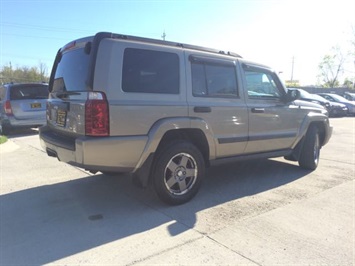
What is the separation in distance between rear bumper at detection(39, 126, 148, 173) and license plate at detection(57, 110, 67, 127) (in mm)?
228

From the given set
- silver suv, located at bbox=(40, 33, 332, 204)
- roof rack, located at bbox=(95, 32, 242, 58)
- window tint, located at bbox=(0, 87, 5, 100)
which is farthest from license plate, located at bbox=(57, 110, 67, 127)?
window tint, located at bbox=(0, 87, 5, 100)

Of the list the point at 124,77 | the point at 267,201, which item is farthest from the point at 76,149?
the point at 267,201

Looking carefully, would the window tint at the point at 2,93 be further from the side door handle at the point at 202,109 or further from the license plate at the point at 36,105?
the side door handle at the point at 202,109

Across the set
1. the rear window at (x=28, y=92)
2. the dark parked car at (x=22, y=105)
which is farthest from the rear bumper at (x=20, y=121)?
the rear window at (x=28, y=92)

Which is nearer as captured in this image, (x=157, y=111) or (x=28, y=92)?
(x=157, y=111)

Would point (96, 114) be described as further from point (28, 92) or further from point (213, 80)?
point (28, 92)

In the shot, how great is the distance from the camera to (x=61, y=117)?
421cm

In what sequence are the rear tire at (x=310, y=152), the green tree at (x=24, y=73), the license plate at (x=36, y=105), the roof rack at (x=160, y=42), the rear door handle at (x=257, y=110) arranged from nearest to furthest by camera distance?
the roof rack at (x=160, y=42), the rear door handle at (x=257, y=110), the rear tire at (x=310, y=152), the license plate at (x=36, y=105), the green tree at (x=24, y=73)

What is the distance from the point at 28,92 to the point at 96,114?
8.39m

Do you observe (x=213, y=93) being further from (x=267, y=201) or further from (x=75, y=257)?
(x=75, y=257)

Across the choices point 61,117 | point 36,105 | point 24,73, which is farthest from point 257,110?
point 24,73

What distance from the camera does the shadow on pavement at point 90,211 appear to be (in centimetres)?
325

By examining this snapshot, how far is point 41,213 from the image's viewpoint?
4.06 m

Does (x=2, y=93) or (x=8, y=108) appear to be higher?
(x=2, y=93)
